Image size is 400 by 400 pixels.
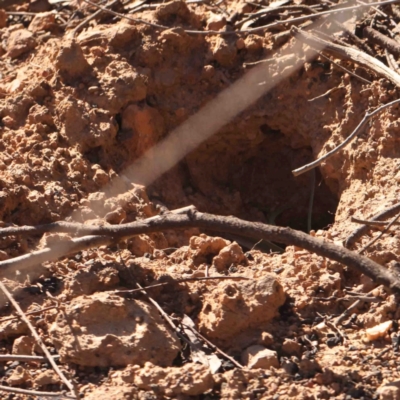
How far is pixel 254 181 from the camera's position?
14.7ft

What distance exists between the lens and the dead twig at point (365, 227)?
9.32 feet

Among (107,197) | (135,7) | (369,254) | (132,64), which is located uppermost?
(135,7)

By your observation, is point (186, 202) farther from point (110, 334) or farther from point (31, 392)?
point (31, 392)

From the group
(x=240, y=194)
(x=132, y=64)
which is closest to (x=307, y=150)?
(x=240, y=194)

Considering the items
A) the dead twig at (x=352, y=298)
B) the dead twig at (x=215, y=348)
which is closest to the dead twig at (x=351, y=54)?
the dead twig at (x=352, y=298)

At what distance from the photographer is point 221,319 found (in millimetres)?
2473

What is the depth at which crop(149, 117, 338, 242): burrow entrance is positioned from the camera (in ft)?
13.1

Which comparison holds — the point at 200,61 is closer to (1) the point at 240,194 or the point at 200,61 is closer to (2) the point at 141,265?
(1) the point at 240,194

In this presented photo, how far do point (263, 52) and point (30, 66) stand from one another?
130 centimetres

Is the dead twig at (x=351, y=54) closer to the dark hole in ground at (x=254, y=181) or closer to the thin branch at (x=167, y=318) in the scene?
the dark hole in ground at (x=254, y=181)

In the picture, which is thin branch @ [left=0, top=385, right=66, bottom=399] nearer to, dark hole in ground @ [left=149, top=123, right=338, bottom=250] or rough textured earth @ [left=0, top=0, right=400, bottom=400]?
rough textured earth @ [left=0, top=0, right=400, bottom=400]

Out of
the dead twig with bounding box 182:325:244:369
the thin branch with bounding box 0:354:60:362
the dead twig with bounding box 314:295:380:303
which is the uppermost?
the thin branch with bounding box 0:354:60:362

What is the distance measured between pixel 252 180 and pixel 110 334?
2.24m

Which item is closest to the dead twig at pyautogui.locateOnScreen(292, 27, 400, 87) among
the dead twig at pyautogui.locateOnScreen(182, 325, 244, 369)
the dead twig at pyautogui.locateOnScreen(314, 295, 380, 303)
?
the dead twig at pyautogui.locateOnScreen(314, 295, 380, 303)
